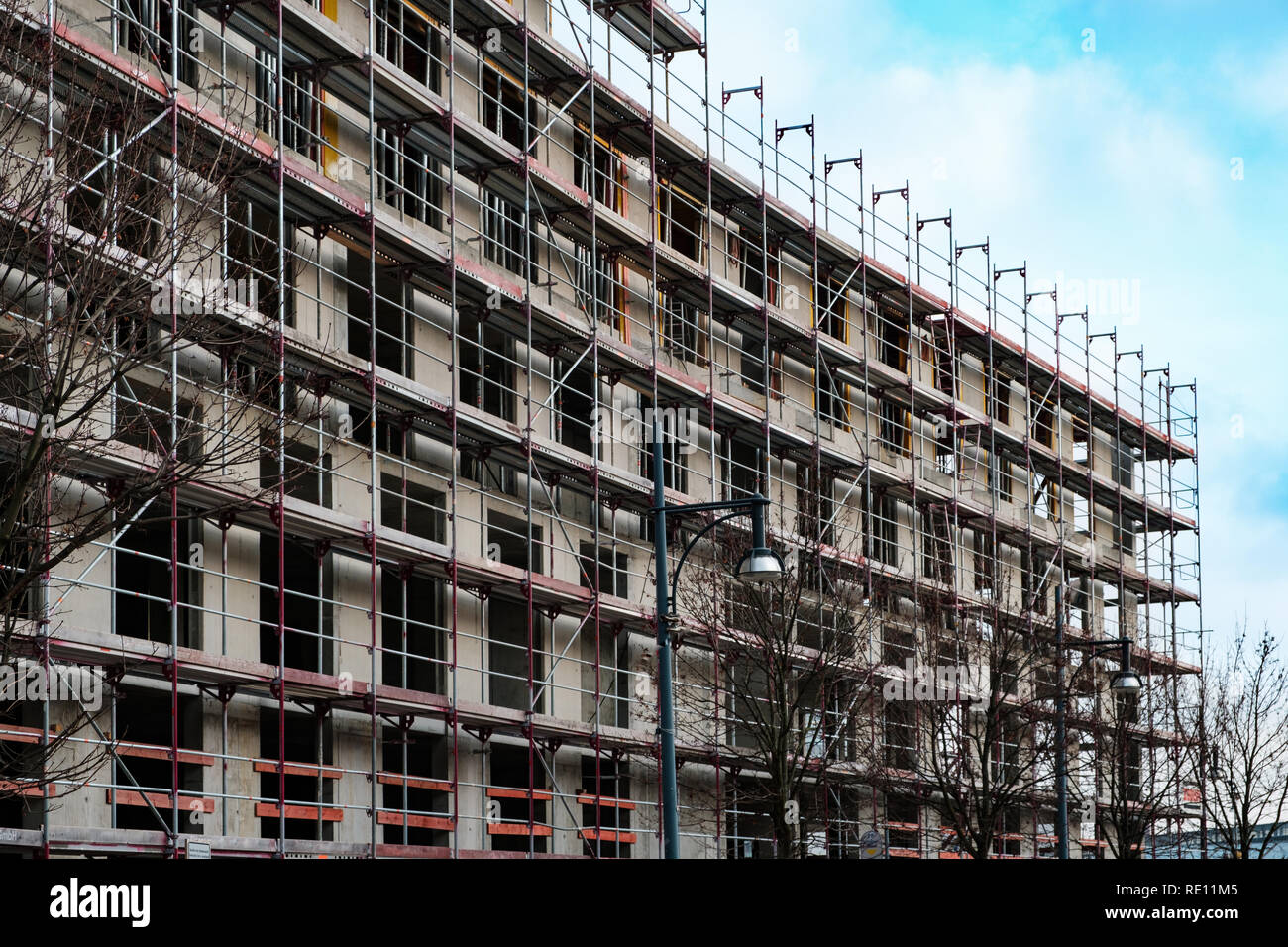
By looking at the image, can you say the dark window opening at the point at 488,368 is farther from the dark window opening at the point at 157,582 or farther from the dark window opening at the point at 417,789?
the dark window opening at the point at 157,582

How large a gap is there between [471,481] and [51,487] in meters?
10.8

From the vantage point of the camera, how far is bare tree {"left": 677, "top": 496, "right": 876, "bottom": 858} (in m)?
31.2

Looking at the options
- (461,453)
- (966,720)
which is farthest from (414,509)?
(966,720)

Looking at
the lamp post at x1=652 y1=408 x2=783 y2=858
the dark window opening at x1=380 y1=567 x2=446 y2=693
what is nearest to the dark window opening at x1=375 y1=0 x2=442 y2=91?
the dark window opening at x1=380 y1=567 x2=446 y2=693

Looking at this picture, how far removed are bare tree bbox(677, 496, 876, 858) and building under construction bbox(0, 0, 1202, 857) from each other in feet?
1.45

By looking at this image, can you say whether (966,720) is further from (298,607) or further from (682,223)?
(298,607)

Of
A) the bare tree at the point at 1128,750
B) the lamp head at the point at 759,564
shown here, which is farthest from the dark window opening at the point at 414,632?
the bare tree at the point at 1128,750

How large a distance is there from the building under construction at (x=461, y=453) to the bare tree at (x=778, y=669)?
0.44 metres

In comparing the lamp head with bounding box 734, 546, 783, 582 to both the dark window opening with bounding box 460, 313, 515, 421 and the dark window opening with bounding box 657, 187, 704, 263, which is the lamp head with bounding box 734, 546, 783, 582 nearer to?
the dark window opening with bounding box 460, 313, 515, 421

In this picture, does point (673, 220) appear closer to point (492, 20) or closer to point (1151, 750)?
point (492, 20)

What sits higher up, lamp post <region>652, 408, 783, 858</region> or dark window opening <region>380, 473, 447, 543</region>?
dark window opening <region>380, 473, 447, 543</region>

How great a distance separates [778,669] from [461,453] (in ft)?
21.9

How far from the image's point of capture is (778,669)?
102 ft
